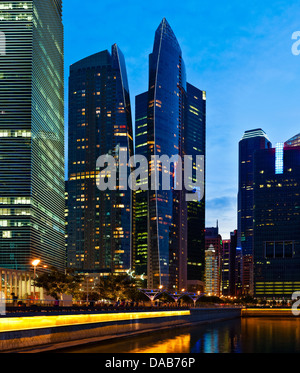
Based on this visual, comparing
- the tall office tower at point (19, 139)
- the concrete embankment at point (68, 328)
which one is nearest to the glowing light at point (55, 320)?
the concrete embankment at point (68, 328)

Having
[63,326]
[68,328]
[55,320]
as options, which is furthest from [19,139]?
[55,320]

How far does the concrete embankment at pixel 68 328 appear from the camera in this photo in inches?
2004

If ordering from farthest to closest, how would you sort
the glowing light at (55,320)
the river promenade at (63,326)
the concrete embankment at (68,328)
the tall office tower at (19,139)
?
the tall office tower at (19,139), the river promenade at (63,326), the concrete embankment at (68,328), the glowing light at (55,320)

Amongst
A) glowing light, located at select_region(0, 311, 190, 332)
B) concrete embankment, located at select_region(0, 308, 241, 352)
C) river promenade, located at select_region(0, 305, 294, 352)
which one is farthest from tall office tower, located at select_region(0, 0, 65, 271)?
glowing light, located at select_region(0, 311, 190, 332)

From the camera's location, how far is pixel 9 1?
198125 millimetres

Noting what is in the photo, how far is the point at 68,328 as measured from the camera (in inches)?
2506

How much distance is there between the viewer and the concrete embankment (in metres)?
50.9

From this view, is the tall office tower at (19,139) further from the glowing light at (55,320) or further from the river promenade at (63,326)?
the glowing light at (55,320)

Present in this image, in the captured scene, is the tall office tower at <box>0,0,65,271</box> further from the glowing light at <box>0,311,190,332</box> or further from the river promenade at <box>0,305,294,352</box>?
the glowing light at <box>0,311,190,332</box>

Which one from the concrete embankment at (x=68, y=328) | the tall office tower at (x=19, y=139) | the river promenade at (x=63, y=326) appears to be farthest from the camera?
the tall office tower at (x=19, y=139)

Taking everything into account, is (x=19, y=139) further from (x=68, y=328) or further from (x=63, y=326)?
(x=63, y=326)

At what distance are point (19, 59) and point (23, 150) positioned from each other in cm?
3369

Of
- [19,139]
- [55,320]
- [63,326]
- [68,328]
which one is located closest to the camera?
[55,320]
